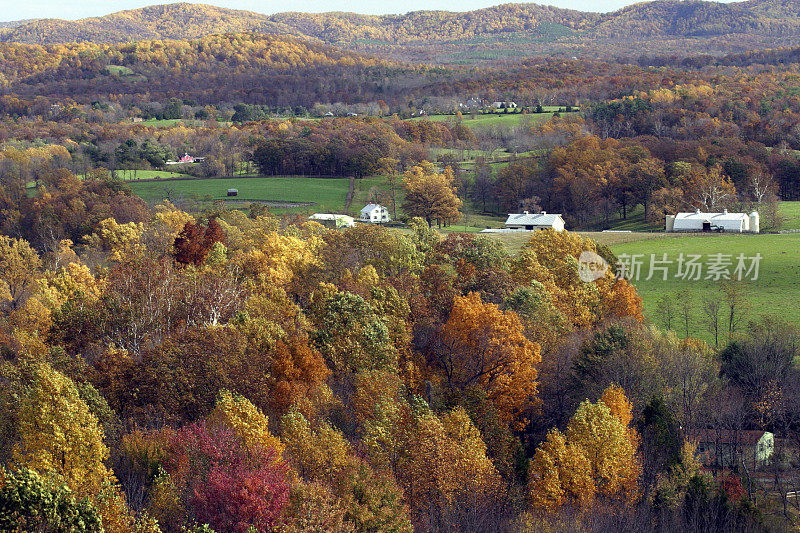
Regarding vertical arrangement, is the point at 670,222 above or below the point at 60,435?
below


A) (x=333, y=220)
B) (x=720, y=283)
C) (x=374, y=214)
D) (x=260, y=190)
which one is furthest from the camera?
(x=260, y=190)

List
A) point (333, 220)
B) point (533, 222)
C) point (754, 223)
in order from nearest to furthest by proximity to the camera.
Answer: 1. point (754, 223)
2. point (333, 220)
3. point (533, 222)

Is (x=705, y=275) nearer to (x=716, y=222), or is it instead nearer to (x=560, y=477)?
(x=716, y=222)

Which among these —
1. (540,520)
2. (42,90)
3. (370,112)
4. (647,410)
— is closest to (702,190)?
(647,410)

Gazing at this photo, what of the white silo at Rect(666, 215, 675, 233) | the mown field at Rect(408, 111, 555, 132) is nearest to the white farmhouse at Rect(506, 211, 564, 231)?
the white silo at Rect(666, 215, 675, 233)

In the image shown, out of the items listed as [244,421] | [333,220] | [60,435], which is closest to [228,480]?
[244,421]

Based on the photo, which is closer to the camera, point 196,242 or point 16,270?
point 196,242
